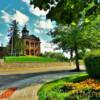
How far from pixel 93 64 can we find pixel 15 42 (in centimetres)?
6938

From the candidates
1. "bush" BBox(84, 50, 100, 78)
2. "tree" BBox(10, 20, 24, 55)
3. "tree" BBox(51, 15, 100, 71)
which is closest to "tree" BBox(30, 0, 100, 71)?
"bush" BBox(84, 50, 100, 78)

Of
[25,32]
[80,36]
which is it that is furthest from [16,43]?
[80,36]

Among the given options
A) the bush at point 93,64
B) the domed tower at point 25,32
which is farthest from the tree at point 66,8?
the domed tower at point 25,32

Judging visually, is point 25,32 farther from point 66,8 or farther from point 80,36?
point 66,8

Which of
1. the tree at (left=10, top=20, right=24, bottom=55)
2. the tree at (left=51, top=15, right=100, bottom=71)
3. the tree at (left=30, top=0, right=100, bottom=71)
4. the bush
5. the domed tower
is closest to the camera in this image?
the tree at (left=30, top=0, right=100, bottom=71)

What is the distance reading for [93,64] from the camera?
20.7m

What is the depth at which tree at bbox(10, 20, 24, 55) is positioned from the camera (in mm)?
87812

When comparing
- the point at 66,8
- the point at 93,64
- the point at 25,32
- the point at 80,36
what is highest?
the point at 25,32

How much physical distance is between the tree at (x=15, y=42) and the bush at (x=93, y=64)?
66532 mm

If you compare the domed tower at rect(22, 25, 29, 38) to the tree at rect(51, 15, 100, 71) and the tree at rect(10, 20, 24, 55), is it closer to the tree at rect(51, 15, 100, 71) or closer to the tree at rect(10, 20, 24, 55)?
the tree at rect(10, 20, 24, 55)

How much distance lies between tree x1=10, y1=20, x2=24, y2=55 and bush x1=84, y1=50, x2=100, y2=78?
6653cm

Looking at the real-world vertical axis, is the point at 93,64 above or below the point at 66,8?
below

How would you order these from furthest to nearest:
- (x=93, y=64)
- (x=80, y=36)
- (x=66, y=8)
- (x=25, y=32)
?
(x=25, y=32) → (x=80, y=36) → (x=93, y=64) → (x=66, y=8)

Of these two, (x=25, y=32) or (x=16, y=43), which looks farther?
(x=25, y=32)
